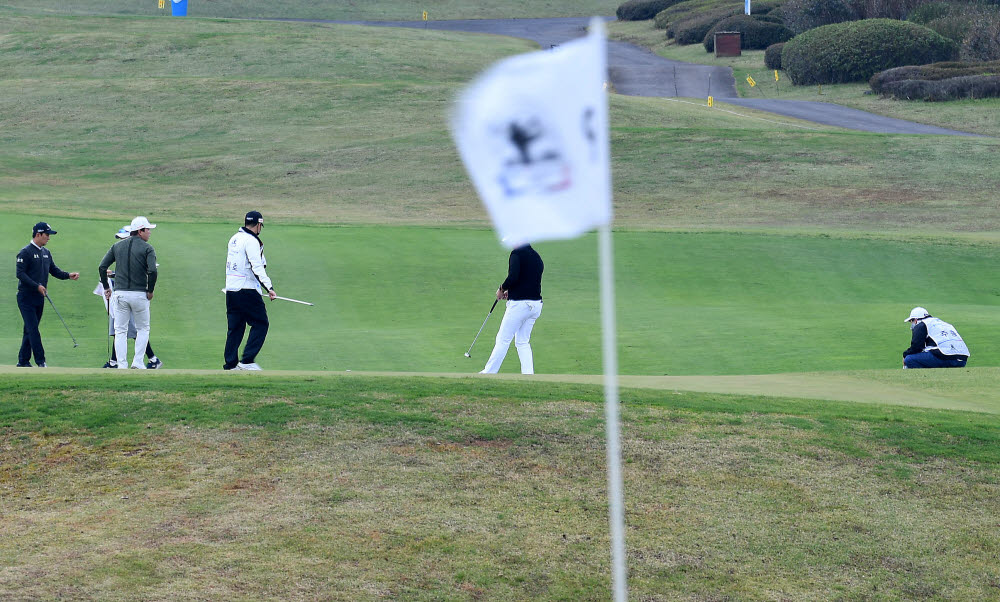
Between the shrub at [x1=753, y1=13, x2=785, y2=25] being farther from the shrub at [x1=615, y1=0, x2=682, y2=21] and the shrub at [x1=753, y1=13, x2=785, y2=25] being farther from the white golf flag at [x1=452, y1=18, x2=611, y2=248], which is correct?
the white golf flag at [x1=452, y1=18, x2=611, y2=248]

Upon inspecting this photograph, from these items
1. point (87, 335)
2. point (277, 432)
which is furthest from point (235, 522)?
point (87, 335)

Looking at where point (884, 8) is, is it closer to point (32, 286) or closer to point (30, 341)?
point (32, 286)

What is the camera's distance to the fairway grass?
7055 mm

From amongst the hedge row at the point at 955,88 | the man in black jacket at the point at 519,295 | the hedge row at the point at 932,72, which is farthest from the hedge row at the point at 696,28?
the man in black jacket at the point at 519,295

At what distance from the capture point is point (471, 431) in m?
9.52

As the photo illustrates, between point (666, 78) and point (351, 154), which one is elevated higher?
point (666, 78)

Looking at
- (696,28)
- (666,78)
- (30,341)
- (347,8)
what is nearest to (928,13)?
(696,28)

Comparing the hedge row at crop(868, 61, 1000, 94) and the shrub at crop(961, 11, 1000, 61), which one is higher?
the shrub at crop(961, 11, 1000, 61)

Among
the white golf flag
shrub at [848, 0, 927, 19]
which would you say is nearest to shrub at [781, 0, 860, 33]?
shrub at [848, 0, 927, 19]

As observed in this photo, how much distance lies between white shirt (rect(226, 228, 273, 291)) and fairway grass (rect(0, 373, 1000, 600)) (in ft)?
8.83

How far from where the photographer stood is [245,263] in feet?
44.9

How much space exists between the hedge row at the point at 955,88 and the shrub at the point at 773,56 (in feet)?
31.9

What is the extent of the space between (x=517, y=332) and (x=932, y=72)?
137ft

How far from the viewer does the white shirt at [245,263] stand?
44.3 feet
